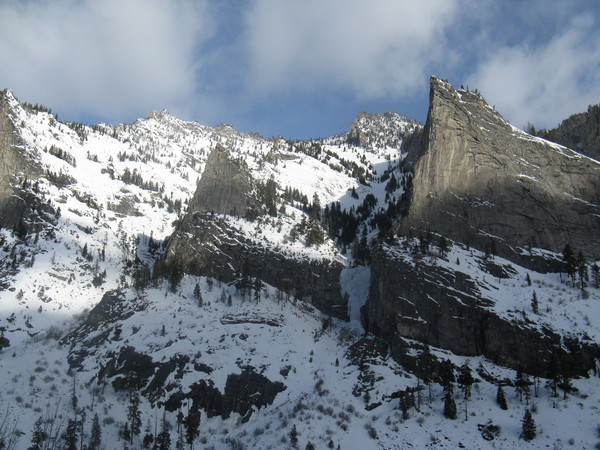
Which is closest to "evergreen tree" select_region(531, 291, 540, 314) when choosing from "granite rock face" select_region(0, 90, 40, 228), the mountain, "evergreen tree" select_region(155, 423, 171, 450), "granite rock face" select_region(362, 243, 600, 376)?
the mountain

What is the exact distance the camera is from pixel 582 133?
116 m

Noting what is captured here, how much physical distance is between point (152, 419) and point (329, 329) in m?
33.4

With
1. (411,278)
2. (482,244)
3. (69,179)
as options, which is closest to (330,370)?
(411,278)

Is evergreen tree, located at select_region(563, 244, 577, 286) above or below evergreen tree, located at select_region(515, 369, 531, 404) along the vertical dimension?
above

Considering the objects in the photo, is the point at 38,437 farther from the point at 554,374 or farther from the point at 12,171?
the point at 12,171

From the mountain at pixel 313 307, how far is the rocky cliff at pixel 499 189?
0.35 m

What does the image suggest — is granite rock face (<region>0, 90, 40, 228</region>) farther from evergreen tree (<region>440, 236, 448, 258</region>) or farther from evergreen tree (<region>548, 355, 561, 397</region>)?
evergreen tree (<region>548, 355, 561, 397</region>)

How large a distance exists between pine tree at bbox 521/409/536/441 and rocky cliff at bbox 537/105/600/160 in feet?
256

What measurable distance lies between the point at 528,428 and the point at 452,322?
827 inches

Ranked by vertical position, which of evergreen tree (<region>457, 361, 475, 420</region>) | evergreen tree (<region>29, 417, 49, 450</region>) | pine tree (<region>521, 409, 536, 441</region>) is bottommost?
evergreen tree (<region>29, 417, 49, 450</region>)

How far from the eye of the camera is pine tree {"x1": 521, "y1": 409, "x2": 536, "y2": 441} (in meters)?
51.9

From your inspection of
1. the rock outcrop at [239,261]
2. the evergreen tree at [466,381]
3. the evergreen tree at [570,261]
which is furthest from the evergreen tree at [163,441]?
the evergreen tree at [570,261]

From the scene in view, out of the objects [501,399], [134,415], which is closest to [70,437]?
A: [134,415]

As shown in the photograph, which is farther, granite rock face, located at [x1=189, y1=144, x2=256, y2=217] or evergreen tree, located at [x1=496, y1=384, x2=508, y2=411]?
granite rock face, located at [x1=189, y1=144, x2=256, y2=217]
